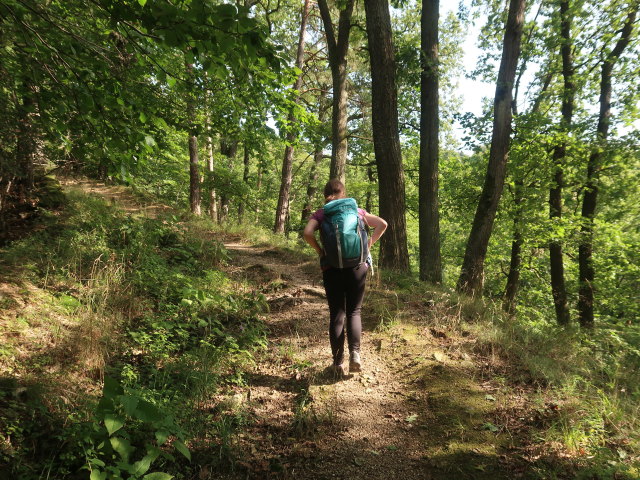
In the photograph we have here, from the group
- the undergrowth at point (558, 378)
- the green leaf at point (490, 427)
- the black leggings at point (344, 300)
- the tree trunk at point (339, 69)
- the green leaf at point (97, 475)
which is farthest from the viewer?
the tree trunk at point (339, 69)

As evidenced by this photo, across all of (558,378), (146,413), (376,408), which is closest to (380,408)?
(376,408)

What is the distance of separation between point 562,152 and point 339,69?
796cm

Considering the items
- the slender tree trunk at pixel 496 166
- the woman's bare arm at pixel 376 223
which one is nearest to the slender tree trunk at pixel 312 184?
the slender tree trunk at pixel 496 166

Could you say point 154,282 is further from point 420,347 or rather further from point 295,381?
point 420,347

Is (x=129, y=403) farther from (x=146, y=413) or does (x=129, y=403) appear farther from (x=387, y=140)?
(x=387, y=140)

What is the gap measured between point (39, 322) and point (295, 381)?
2.63m

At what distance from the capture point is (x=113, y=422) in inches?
75.5

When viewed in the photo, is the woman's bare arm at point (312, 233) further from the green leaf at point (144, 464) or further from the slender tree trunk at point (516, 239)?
Answer: the slender tree trunk at point (516, 239)

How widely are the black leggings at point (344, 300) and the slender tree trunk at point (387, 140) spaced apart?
12.3ft

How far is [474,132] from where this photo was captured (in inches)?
392

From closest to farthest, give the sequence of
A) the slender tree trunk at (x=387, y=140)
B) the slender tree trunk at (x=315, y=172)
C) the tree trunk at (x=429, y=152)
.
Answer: the slender tree trunk at (x=387, y=140), the tree trunk at (x=429, y=152), the slender tree trunk at (x=315, y=172)

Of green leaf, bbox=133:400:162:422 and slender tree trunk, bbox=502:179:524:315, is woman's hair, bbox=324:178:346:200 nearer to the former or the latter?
green leaf, bbox=133:400:162:422

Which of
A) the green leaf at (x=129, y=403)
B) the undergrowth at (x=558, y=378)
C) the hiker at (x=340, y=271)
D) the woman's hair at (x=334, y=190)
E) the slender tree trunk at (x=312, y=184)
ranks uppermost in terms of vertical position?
the slender tree trunk at (x=312, y=184)

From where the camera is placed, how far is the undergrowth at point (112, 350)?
2033 mm
